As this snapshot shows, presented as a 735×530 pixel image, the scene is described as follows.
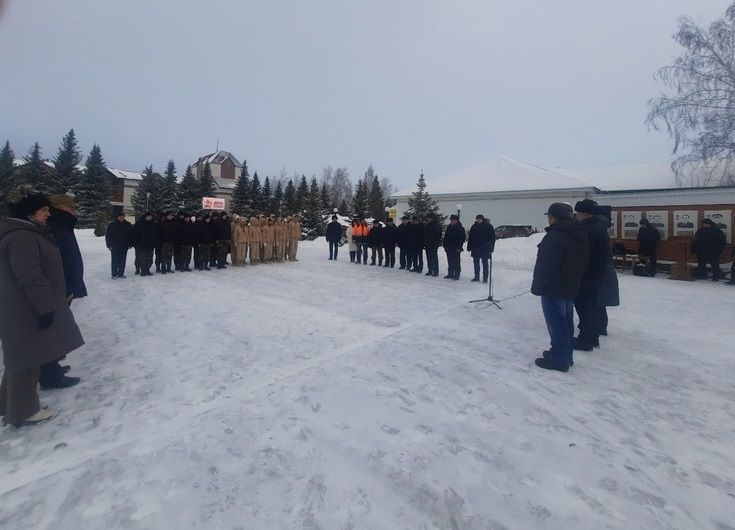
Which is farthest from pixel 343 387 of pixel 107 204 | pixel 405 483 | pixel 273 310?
pixel 107 204

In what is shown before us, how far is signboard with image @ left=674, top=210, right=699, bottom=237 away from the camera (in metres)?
12.5

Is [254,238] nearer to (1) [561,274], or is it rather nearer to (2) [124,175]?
(1) [561,274]

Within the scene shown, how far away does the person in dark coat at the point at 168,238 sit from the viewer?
11148 millimetres

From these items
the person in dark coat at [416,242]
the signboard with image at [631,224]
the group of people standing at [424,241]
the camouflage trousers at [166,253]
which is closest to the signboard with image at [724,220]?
the signboard with image at [631,224]

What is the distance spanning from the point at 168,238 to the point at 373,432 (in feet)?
33.2

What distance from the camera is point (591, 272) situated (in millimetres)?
4898

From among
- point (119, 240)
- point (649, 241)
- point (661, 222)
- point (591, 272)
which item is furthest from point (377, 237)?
point (591, 272)

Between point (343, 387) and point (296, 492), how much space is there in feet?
4.64

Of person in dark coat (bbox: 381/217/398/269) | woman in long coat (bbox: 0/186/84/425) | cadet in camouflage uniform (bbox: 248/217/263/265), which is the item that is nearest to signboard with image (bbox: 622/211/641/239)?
person in dark coat (bbox: 381/217/398/269)

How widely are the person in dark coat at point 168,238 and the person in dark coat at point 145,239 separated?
32cm

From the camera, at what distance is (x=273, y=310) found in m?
6.92

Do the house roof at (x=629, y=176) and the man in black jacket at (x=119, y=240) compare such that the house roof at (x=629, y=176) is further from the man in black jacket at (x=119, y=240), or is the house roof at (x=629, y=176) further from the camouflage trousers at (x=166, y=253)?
the man in black jacket at (x=119, y=240)

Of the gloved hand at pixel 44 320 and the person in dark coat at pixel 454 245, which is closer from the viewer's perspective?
the gloved hand at pixel 44 320

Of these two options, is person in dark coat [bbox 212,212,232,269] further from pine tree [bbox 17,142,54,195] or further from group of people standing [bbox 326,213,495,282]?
pine tree [bbox 17,142,54,195]
